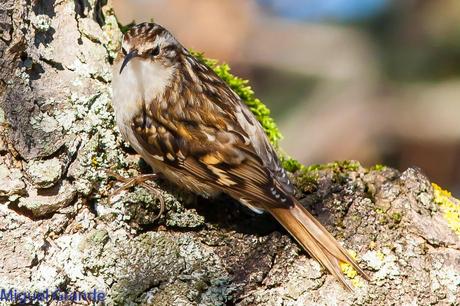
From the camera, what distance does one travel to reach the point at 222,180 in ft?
10.8

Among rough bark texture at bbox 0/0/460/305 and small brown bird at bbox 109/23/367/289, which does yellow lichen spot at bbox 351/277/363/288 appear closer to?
rough bark texture at bbox 0/0/460/305

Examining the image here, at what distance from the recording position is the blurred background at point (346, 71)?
6.78m

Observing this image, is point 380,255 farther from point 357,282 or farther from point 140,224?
point 140,224

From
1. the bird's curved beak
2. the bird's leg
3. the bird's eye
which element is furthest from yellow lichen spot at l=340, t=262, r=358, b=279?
the bird's eye

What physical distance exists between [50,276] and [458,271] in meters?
1.37

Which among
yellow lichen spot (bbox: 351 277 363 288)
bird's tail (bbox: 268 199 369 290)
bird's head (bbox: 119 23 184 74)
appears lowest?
yellow lichen spot (bbox: 351 277 363 288)

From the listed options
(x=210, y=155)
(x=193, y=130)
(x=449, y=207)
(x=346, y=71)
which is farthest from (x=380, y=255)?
(x=346, y=71)

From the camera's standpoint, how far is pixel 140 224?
2.98m

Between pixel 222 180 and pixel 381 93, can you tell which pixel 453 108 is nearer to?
pixel 381 93

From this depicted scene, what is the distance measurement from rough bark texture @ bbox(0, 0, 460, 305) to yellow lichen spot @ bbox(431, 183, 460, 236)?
2 cm

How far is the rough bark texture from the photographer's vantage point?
2.84 m

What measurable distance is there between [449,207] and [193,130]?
3.36 ft

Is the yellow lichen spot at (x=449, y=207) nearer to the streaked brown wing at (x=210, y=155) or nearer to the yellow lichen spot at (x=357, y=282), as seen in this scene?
the yellow lichen spot at (x=357, y=282)

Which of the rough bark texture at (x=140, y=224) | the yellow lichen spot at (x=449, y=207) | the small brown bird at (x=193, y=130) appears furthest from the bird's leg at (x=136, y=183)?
the yellow lichen spot at (x=449, y=207)
